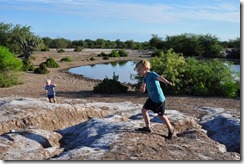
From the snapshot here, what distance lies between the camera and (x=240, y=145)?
8055 mm

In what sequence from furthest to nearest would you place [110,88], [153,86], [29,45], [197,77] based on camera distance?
[29,45] → [197,77] → [110,88] → [153,86]

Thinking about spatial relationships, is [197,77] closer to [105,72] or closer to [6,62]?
[6,62]

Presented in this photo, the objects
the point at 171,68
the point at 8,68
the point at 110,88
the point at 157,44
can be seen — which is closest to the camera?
the point at 171,68

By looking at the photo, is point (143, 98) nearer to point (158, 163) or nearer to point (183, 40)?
point (158, 163)

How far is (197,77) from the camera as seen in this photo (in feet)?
65.0

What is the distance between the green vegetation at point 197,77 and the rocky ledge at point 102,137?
699 centimetres

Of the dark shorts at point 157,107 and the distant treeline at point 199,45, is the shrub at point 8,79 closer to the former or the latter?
the dark shorts at point 157,107

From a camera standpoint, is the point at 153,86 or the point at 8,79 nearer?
the point at 153,86

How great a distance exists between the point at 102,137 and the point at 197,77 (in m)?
12.7

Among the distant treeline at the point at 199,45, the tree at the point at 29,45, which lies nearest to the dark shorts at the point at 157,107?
the tree at the point at 29,45

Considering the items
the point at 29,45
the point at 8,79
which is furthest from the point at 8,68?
the point at 29,45

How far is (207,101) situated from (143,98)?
8.95ft

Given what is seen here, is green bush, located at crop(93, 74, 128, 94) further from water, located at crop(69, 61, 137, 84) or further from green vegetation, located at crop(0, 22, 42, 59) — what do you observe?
green vegetation, located at crop(0, 22, 42, 59)

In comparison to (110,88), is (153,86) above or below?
above
